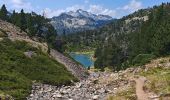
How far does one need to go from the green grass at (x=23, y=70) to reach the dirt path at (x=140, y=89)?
1922 cm

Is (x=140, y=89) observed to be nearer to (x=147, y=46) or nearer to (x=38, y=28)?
(x=147, y=46)

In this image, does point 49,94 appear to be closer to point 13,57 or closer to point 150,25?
point 13,57

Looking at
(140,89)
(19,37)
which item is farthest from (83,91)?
(19,37)

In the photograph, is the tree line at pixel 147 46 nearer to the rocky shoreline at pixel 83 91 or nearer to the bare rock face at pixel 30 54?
the rocky shoreline at pixel 83 91

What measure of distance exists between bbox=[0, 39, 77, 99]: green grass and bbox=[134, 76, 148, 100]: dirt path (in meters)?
19.2

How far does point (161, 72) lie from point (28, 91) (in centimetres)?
2523

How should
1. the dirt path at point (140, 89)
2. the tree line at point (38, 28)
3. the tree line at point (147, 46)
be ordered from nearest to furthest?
the dirt path at point (140, 89) → the tree line at point (147, 46) → the tree line at point (38, 28)

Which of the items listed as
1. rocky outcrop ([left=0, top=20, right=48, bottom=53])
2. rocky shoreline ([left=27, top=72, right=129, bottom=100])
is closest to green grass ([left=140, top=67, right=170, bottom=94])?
rocky shoreline ([left=27, top=72, right=129, bottom=100])

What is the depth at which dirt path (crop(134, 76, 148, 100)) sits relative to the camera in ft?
196

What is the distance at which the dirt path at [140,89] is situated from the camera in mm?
59862

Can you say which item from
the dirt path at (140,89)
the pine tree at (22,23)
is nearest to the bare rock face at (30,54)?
the dirt path at (140,89)

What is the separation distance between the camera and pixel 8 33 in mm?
119938

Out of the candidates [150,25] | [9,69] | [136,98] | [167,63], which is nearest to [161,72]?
[167,63]

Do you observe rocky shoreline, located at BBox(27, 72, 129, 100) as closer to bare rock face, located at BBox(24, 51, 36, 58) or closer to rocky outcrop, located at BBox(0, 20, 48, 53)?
bare rock face, located at BBox(24, 51, 36, 58)
